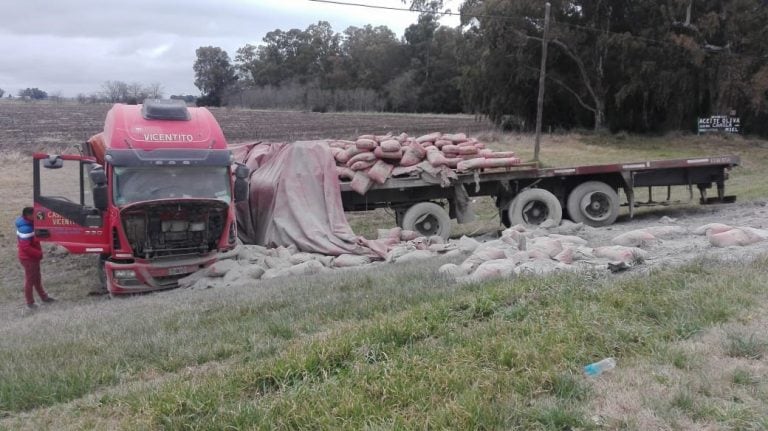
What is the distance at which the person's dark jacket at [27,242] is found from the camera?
38.7 ft

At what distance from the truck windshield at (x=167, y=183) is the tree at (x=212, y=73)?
91861 mm

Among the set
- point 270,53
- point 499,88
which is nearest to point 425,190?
point 499,88

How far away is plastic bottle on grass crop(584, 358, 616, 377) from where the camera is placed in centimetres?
426

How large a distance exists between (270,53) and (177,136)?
362 feet

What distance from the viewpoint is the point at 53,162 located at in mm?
11500

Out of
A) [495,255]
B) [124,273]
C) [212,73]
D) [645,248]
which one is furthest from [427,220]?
[212,73]

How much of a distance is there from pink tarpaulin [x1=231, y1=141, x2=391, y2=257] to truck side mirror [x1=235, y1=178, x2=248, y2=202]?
4.81 ft

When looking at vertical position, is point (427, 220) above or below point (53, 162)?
below

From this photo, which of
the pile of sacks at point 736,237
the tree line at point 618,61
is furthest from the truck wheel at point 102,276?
the tree line at point 618,61

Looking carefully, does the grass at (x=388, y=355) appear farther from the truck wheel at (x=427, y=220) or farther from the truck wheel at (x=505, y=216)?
the truck wheel at (x=505, y=216)

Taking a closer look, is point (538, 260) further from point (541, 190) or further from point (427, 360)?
point (541, 190)

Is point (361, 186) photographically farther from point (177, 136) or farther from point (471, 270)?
point (471, 270)

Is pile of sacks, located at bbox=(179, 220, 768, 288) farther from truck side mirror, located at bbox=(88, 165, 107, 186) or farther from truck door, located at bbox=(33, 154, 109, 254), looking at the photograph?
truck side mirror, located at bbox=(88, 165, 107, 186)

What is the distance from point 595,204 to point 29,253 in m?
11.8
